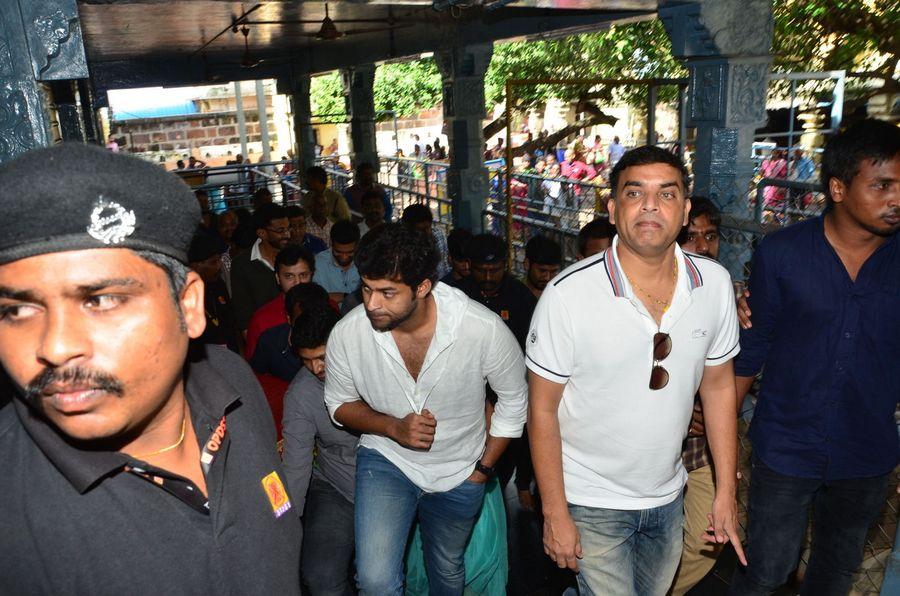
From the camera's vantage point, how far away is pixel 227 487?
154 centimetres

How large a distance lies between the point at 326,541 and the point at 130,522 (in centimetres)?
224

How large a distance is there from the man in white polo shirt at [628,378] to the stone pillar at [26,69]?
1.96 metres

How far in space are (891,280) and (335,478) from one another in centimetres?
260

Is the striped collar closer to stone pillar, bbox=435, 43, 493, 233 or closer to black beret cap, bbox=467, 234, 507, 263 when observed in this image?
black beret cap, bbox=467, 234, 507, 263

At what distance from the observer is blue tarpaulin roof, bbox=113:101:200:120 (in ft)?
91.6

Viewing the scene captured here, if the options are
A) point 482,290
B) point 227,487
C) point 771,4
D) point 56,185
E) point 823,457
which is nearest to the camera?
point 56,185

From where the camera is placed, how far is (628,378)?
2.61 metres

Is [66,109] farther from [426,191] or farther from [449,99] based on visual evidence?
[426,191]

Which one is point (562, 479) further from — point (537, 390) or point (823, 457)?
point (823, 457)

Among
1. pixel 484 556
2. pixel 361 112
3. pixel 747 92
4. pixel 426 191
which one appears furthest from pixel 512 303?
pixel 361 112

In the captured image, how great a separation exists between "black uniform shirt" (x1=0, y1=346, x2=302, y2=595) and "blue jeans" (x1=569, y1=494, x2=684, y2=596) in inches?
56.9

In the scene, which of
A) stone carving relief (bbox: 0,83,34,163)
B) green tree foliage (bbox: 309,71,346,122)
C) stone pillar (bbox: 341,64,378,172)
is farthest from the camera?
green tree foliage (bbox: 309,71,346,122)

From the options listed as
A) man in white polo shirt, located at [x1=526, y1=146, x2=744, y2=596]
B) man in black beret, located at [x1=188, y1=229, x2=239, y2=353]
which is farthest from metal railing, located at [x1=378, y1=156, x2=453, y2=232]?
man in white polo shirt, located at [x1=526, y1=146, x2=744, y2=596]

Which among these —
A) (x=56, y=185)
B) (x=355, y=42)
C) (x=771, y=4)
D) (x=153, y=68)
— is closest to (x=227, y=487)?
(x=56, y=185)
